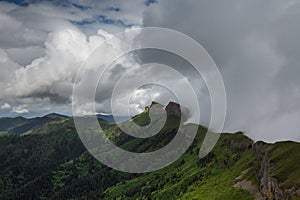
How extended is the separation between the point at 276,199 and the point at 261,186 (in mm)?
25080

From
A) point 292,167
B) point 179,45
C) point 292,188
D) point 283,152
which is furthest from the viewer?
point 283,152

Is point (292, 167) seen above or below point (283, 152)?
below

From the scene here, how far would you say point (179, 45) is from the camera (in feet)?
334

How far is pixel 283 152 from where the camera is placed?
181 m

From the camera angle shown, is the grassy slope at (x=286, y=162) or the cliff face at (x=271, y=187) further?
the grassy slope at (x=286, y=162)

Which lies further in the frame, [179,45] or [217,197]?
[217,197]

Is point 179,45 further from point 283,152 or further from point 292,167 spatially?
point 283,152

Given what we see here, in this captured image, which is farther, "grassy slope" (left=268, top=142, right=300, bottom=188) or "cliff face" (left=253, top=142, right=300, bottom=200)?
"grassy slope" (left=268, top=142, right=300, bottom=188)

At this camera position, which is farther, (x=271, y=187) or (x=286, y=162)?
(x=286, y=162)

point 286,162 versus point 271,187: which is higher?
point 286,162

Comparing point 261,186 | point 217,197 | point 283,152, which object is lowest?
point 217,197

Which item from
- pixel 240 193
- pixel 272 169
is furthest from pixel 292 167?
pixel 240 193

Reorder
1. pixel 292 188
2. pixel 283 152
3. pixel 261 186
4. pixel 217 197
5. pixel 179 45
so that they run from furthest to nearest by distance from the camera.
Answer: pixel 217 197, pixel 283 152, pixel 261 186, pixel 292 188, pixel 179 45

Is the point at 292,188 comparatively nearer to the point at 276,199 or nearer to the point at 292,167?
the point at 276,199
